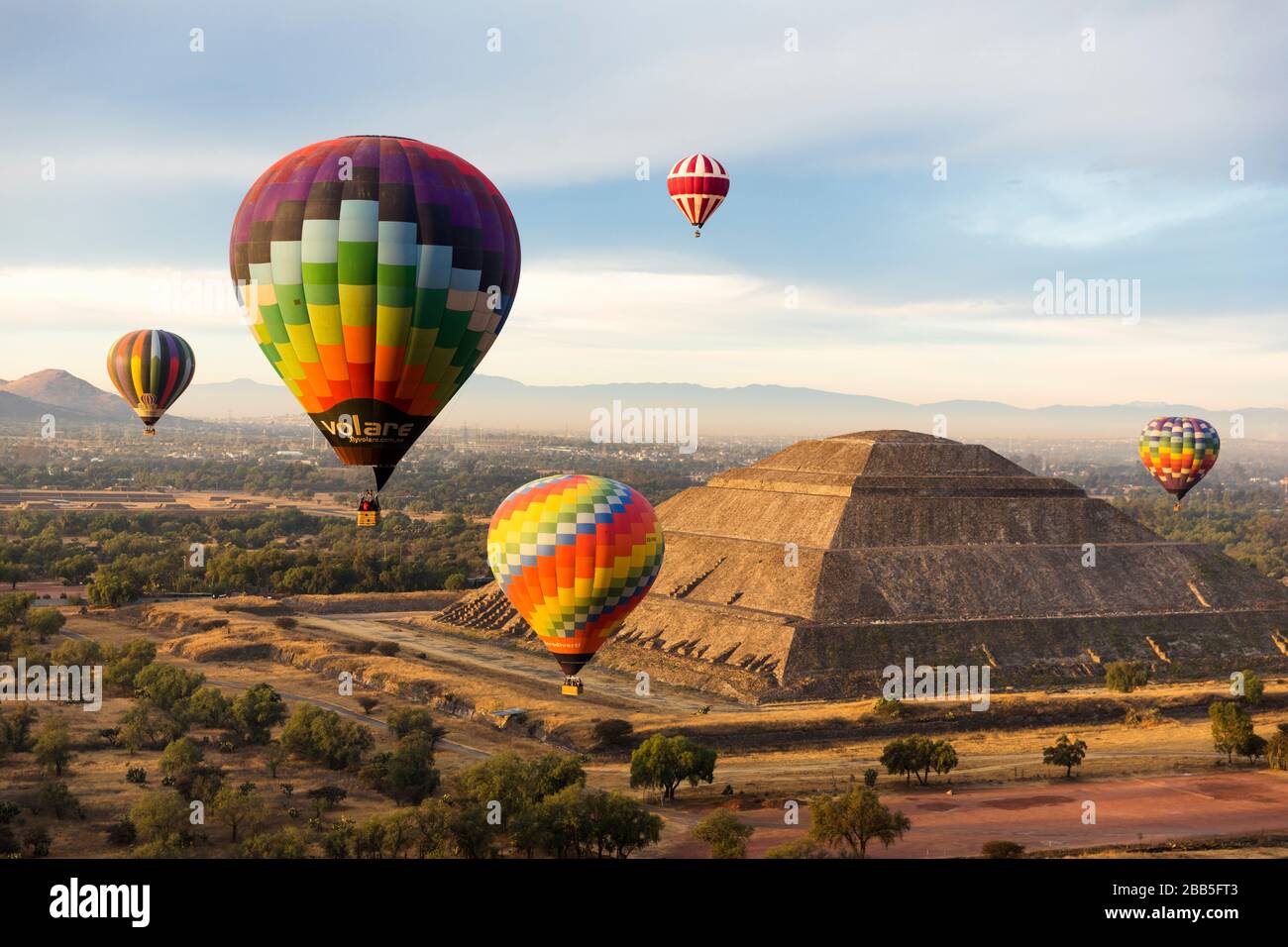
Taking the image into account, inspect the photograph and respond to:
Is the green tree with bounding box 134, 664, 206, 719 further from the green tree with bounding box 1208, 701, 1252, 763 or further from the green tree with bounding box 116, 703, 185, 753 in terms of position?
the green tree with bounding box 1208, 701, 1252, 763

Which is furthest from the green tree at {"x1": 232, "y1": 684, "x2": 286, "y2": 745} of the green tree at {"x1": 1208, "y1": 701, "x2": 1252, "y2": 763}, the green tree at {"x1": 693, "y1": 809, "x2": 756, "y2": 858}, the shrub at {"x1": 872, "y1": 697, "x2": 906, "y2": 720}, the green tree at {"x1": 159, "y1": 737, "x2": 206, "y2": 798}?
the green tree at {"x1": 1208, "y1": 701, "x2": 1252, "y2": 763}

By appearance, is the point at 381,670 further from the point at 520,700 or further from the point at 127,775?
the point at 127,775

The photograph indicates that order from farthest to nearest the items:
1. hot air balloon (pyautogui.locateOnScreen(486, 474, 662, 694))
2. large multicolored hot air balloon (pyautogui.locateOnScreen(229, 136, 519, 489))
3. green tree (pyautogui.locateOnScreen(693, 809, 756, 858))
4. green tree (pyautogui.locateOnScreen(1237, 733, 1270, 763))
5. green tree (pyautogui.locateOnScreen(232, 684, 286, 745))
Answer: green tree (pyautogui.locateOnScreen(232, 684, 286, 745)), green tree (pyautogui.locateOnScreen(1237, 733, 1270, 763)), hot air balloon (pyautogui.locateOnScreen(486, 474, 662, 694)), green tree (pyautogui.locateOnScreen(693, 809, 756, 858)), large multicolored hot air balloon (pyautogui.locateOnScreen(229, 136, 519, 489))

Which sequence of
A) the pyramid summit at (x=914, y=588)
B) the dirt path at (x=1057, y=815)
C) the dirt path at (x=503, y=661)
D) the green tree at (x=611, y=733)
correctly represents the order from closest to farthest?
the dirt path at (x=1057, y=815) < the green tree at (x=611, y=733) < the dirt path at (x=503, y=661) < the pyramid summit at (x=914, y=588)

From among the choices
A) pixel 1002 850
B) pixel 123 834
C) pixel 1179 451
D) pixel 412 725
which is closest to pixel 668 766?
pixel 1002 850

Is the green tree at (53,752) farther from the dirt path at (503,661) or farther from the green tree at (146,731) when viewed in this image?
the dirt path at (503,661)

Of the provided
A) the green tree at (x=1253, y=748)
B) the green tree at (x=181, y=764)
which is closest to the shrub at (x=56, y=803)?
the green tree at (x=181, y=764)

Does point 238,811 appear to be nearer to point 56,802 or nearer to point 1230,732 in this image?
point 56,802
